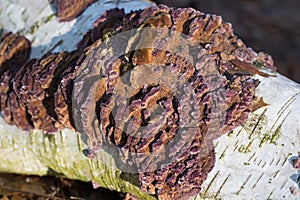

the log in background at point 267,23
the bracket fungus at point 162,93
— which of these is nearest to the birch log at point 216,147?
the bracket fungus at point 162,93

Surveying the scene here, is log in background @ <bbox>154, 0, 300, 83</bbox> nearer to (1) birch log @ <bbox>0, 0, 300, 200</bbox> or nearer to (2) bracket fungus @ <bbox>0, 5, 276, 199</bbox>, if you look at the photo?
(1) birch log @ <bbox>0, 0, 300, 200</bbox>

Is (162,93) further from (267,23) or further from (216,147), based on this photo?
(267,23)

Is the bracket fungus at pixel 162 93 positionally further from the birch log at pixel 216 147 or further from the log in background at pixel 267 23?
the log in background at pixel 267 23

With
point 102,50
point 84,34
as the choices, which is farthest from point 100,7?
point 102,50

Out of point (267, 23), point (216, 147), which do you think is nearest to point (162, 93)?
point (216, 147)

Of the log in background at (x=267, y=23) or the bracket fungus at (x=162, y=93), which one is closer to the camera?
the bracket fungus at (x=162, y=93)
